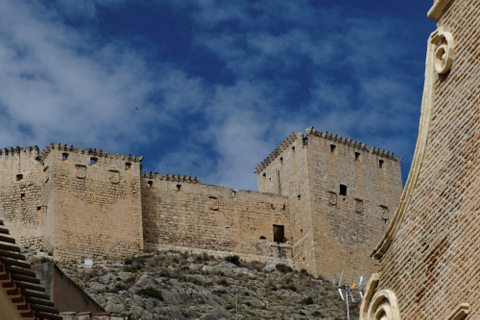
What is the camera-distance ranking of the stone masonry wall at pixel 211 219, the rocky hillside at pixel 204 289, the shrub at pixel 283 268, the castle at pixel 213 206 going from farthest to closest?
1. the shrub at pixel 283 268
2. the stone masonry wall at pixel 211 219
3. the castle at pixel 213 206
4. the rocky hillside at pixel 204 289

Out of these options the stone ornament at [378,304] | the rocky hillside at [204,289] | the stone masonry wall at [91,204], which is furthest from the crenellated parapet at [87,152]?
the stone ornament at [378,304]

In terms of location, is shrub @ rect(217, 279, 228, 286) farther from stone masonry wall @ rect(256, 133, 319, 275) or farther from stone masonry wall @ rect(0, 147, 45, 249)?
stone masonry wall @ rect(0, 147, 45, 249)

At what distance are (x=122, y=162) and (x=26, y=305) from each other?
37747 millimetres

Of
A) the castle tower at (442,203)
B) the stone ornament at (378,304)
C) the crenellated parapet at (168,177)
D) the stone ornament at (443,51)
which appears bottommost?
the stone ornament at (378,304)

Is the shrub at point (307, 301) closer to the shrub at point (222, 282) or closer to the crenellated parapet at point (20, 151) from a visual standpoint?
the shrub at point (222, 282)

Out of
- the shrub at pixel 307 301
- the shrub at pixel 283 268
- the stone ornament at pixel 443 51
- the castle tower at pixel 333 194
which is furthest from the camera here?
the castle tower at pixel 333 194

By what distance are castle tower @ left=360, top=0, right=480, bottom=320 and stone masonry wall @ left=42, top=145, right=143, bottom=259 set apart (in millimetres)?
33741

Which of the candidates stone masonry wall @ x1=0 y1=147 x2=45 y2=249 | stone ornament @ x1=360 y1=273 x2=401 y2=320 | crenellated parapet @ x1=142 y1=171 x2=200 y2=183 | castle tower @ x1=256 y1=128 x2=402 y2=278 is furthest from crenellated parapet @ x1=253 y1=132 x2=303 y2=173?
stone ornament @ x1=360 y1=273 x2=401 y2=320

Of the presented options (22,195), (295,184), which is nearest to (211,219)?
(295,184)

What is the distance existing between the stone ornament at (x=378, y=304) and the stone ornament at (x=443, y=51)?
7.63ft

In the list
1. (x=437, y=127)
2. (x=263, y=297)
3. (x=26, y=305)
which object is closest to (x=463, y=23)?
(x=437, y=127)

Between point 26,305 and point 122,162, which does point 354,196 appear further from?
point 26,305

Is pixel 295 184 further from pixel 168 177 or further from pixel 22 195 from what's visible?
pixel 22 195

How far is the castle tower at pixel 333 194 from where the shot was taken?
48.9 m
